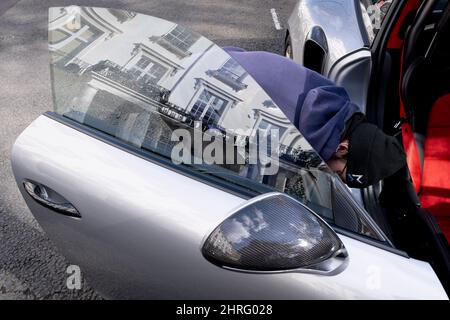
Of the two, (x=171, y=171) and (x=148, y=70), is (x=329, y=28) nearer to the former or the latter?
(x=148, y=70)

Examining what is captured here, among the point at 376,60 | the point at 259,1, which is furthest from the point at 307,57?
the point at 259,1

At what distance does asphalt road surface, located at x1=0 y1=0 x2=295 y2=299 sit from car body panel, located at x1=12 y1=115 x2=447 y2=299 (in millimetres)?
877

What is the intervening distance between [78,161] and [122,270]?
14.7 inches

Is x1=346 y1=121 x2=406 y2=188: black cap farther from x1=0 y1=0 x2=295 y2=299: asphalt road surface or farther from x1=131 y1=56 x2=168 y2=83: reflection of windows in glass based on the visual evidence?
x1=0 y1=0 x2=295 y2=299: asphalt road surface

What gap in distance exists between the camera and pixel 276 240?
1121mm

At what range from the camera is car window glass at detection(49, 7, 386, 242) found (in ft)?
4.02

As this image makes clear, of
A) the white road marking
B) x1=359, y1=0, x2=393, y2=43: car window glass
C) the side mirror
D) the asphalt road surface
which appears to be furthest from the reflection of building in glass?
the white road marking

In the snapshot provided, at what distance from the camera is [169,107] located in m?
1.28

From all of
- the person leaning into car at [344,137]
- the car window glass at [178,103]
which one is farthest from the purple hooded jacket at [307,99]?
the car window glass at [178,103]

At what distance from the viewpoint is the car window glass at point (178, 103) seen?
4.02ft

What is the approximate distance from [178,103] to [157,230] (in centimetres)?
38

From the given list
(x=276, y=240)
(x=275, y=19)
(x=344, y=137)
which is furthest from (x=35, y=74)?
(x=276, y=240)

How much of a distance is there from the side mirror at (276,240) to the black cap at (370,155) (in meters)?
0.33

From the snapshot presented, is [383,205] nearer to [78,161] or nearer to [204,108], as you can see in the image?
[204,108]
